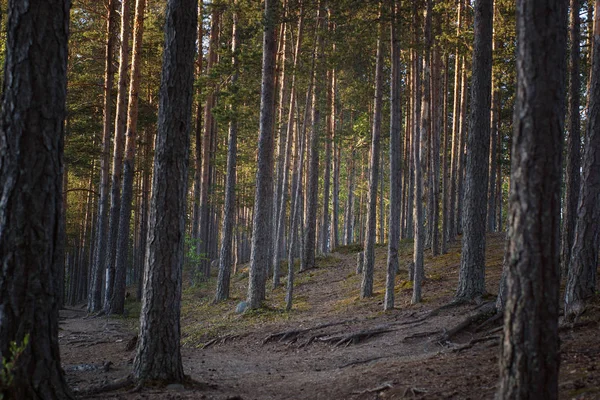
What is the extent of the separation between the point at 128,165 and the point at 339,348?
36.7ft

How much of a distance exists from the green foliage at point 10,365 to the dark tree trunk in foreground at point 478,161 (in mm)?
10201

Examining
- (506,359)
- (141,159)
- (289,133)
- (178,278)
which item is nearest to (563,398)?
(506,359)

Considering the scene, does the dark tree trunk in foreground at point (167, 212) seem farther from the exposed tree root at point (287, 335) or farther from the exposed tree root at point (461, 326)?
the exposed tree root at point (287, 335)

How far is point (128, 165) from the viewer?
19.4m

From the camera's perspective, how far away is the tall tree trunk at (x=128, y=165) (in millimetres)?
19234

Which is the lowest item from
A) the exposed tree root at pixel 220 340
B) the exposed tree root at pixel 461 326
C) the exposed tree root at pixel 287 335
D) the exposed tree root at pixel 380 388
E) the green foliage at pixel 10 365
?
the exposed tree root at pixel 220 340

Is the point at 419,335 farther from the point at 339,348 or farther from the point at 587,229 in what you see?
the point at 587,229

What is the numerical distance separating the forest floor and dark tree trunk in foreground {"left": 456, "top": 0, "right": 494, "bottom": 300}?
2.70 ft

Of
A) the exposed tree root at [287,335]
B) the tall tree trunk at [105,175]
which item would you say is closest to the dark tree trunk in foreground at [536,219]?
the exposed tree root at [287,335]

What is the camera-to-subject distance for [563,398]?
17.8 feet

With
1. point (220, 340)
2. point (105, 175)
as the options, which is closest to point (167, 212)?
point (220, 340)

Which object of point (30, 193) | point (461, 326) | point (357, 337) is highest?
point (30, 193)

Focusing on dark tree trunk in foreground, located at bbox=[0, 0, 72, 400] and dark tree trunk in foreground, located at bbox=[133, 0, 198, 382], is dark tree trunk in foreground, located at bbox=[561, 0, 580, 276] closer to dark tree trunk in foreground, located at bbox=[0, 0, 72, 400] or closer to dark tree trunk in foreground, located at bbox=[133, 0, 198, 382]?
dark tree trunk in foreground, located at bbox=[133, 0, 198, 382]

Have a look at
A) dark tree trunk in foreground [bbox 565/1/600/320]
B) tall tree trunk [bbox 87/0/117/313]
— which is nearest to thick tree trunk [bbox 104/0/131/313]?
tall tree trunk [bbox 87/0/117/313]
